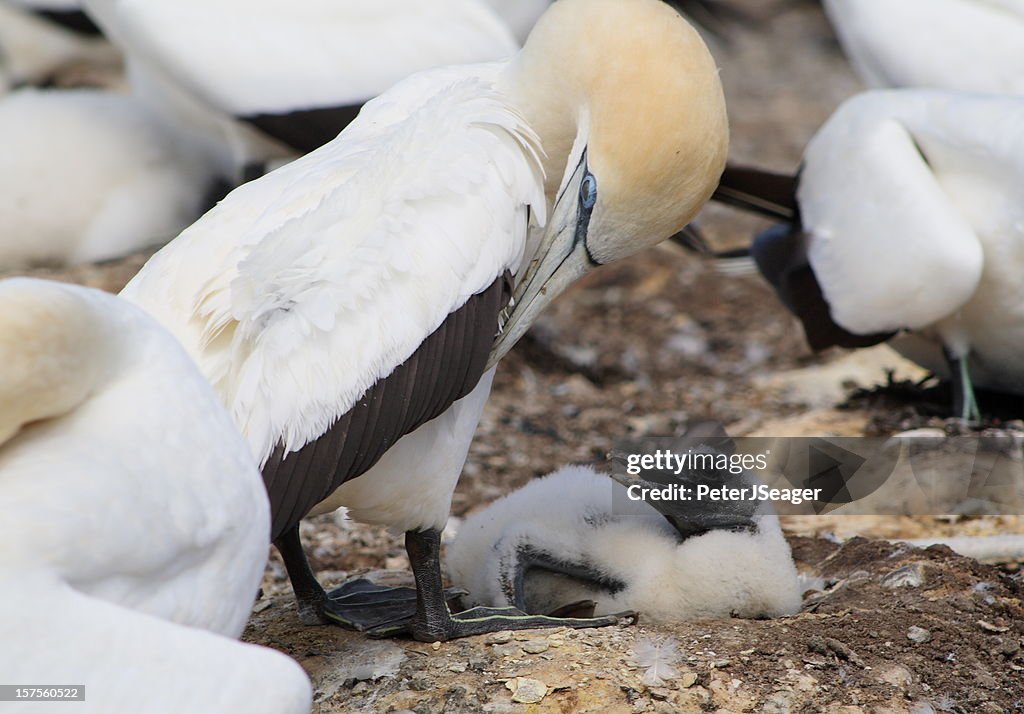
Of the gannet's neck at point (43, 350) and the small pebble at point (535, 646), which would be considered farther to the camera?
the small pebble at point (535, 646)

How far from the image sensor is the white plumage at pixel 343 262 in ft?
9.50

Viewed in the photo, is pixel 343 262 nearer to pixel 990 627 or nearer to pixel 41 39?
pixel 990 627

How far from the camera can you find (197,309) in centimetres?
299

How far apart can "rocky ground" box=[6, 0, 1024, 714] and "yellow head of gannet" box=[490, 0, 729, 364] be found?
80 cm

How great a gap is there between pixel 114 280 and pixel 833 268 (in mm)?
3252

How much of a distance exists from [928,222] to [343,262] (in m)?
2.68

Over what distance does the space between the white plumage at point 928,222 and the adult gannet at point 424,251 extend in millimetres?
1830

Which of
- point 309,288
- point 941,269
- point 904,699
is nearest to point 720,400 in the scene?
point 941,269

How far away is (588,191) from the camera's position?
3369mm

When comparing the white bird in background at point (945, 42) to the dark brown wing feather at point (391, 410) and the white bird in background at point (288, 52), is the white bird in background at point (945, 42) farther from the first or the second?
the dark brown wing feather at point (391, 410)

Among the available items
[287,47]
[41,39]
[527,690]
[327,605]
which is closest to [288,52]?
[287,47]

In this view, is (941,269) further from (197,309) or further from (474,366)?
(197,309)

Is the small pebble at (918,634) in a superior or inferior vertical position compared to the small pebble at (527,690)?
inferior

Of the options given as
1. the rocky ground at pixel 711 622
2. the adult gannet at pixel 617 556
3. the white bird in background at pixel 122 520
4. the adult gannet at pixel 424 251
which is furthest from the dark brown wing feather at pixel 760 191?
the white bird in background at pixel 122 520
